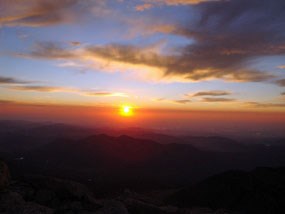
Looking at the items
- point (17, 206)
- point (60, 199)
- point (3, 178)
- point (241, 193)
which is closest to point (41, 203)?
point (60, 199)

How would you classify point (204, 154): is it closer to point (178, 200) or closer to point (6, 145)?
point (178, 200)

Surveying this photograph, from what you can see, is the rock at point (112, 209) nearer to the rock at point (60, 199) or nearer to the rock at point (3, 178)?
the rock at point (60, 199)

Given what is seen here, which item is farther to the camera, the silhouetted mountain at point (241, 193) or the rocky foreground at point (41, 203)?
the silhouetted mountain at point (241, 193)

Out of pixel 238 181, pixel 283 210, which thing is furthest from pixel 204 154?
pixel 283 210

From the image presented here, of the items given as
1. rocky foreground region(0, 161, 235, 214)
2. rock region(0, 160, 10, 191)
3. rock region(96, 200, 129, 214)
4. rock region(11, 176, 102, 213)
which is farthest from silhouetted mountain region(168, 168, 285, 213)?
rock region(0, 160, 10, 191)

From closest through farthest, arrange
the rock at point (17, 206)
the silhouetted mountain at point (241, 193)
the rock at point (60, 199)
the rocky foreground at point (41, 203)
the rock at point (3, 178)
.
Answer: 1. the rock at point (17, 206)
2. the rocky foreground at point (41, 203)
3. the rock at point (60, 199)
4. the rock at point (3, 178)
5. the silhouetted mountain at point (241, 193)

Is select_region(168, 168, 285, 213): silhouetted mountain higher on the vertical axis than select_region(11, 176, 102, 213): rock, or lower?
lower

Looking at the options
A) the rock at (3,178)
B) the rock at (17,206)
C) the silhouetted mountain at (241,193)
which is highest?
the rock at (3,178)

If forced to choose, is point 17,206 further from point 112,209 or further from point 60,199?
point 112,209

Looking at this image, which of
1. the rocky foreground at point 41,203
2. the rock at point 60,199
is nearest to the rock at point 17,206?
the rocky foreground at point 41,203

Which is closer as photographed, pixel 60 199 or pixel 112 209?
pixel 112 209

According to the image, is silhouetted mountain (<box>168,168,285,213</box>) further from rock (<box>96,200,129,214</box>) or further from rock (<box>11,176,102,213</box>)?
rock (<box>11,176,102,213</box>)

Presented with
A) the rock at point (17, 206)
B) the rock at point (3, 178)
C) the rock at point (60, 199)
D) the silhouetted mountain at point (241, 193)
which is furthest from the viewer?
the silhouetted mountain at point (241, 193)

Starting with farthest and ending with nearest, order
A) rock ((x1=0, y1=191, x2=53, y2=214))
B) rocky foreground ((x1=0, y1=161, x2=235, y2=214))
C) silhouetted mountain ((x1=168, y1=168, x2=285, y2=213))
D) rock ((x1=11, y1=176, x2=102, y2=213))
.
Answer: silhouetted mountain ((x1=168, y1=168, x2=285, y2=213))
rock ((x1=11, y1=176, x2=102, y2=213))
rocky foreground ((x1=0, y1=161, x2=235, y2=214))
rock ((x1=0, y1=191, x2=53, y2=214))
